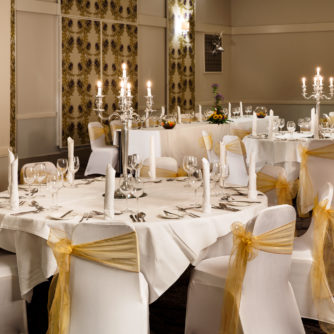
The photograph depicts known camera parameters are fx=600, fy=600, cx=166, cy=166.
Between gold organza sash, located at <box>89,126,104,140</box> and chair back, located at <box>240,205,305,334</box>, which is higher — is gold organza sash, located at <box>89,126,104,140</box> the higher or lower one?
the higher one

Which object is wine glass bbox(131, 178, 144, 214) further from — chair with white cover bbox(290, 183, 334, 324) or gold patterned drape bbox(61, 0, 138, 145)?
gold patterned drape bbox(61, 0, 138, 145)

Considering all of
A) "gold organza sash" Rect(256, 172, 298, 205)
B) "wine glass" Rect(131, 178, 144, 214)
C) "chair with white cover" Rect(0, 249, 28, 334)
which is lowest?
"chair with white cover" Rect(0, 249, 28, 334)

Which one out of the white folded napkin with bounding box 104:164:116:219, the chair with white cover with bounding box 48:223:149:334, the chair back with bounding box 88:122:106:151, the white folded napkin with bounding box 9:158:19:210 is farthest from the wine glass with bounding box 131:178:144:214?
the chair back with bounding box 88:122:106:151

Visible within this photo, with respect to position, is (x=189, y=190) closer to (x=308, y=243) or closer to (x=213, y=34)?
(x=308, y=243)

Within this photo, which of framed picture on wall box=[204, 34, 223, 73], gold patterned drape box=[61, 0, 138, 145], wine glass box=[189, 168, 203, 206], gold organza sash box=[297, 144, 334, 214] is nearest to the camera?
wine glass box=[189, 168, 203, 206]

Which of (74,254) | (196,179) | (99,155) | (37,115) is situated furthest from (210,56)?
(74,254)

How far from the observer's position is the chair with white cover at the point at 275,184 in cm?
505

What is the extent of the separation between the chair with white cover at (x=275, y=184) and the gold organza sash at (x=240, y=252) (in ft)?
6.74

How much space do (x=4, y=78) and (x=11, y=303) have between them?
459cm

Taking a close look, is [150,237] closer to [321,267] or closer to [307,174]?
[321,267]

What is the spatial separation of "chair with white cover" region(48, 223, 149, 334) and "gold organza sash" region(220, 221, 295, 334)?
17.0 inches

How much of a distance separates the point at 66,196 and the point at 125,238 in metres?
1.32

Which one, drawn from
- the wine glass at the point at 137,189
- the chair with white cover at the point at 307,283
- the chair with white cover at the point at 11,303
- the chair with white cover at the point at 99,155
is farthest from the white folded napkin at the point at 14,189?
the chair with white cover at the point at 99,155

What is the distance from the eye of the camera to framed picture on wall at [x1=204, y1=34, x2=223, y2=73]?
13680mm
